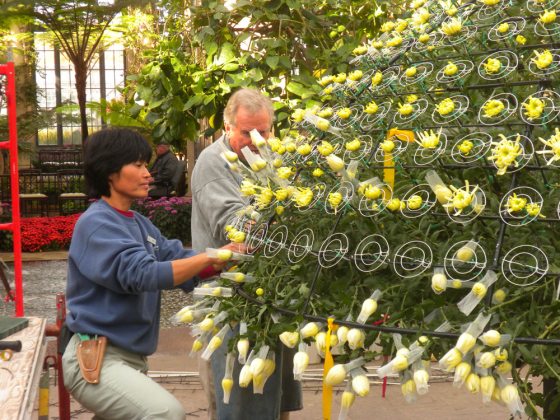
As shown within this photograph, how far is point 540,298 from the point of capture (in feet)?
6.04

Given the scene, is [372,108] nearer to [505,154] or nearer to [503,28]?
[503,28]

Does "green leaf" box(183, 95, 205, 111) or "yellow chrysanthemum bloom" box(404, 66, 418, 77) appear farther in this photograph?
"green leaf" box(183, 95, 205, 111)

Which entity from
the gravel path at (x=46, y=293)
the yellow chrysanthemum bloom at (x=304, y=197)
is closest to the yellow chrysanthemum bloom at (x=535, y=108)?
the yellow chrysanthemum bloom at (x=304, y=197)

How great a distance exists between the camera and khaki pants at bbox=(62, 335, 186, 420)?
2.75 metres

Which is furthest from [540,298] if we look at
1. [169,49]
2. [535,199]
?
[169,49]

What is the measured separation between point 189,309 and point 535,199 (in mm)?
912

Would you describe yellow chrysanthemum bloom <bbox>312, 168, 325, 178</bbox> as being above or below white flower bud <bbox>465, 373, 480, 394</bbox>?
above

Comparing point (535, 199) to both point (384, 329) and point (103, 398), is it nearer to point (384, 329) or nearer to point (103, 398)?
point (384, 329)

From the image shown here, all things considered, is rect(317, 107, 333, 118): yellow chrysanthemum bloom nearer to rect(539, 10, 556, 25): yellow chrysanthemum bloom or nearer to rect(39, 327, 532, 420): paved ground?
rect(539, 10, 556, 25): yellow chrysanthemum bloom

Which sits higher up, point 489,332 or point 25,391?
point 489,332

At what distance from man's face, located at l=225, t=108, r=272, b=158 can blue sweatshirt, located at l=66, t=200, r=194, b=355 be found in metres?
0.58

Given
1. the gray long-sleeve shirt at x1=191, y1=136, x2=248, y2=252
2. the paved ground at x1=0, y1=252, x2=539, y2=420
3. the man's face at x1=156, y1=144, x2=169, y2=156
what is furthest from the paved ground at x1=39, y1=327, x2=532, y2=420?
the man's face at x1=156, y1=144, x2=169, y2=156

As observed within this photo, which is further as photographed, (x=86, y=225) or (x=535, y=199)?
(x=86, y=225)

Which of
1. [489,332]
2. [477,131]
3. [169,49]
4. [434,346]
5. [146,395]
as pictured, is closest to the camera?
[489,332]
